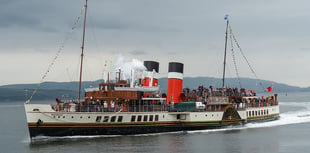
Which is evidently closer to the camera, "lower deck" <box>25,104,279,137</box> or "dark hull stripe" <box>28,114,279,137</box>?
"lower deck" <box>25,104,279,137</box>

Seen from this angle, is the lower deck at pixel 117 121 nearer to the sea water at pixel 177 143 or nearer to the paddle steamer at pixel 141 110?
the paddle steamer at pixel 141 110

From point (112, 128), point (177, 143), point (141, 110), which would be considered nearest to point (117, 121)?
point (112, 128)

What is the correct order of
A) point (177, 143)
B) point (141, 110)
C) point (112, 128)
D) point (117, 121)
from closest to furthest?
point (177, 143), point (112, 128), point (117, 121), point (141, 110)

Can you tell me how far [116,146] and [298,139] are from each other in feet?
60.2

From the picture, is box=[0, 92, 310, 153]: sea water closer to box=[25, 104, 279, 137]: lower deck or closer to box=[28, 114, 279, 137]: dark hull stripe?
box=[28, 114, 279, 137]: dark hull stripe

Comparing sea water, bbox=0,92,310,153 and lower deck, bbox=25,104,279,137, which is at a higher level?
lower deck, bbox=25,104,279,137

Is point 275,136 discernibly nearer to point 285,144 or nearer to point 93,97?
point 285,144

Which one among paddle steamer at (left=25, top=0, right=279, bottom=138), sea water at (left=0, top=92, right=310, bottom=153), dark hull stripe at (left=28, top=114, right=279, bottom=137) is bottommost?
sea water at (left=0, top=92, right=310, bottom=153)

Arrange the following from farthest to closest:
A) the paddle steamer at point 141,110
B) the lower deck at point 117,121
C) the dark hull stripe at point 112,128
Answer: the paddle steamer at point 141,110, the dark hull stripe at point 112,128, the lower deck at point 117,121

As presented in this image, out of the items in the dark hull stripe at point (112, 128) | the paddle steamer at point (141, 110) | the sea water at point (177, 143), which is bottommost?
the sea water at point (177, 143)

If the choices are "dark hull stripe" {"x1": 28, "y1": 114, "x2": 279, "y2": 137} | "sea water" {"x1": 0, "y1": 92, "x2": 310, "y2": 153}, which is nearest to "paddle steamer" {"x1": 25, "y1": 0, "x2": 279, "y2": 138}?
"dark hull stripe" {"x1": 28, "y1": 114, "x2": 279, "y2": 137}

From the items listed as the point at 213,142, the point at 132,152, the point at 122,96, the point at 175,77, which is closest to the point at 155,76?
the point at 175,77

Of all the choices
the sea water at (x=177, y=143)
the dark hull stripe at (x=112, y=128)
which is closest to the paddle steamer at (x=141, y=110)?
the dark hull stripe at (x=112, y=128)

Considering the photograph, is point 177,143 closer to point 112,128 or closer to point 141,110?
point 141,110
